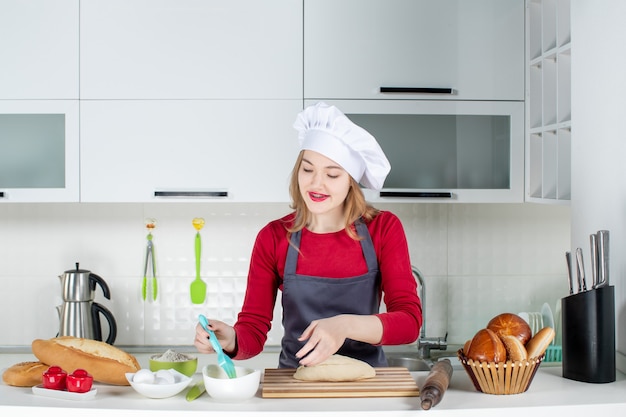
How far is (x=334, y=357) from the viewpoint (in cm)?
145

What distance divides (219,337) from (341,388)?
30 cm

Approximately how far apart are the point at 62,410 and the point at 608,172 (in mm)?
1271

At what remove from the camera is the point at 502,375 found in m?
1.41

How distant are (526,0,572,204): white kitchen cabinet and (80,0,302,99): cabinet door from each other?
742 millimetres

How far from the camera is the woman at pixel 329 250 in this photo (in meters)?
1.69

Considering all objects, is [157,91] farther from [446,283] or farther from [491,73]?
[446,283]

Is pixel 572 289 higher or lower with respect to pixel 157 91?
lower

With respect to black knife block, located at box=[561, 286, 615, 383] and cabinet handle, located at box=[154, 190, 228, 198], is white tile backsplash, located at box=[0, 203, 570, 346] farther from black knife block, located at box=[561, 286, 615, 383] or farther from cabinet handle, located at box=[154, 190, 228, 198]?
black knife block, located at box=[561, 286, 615, 383]

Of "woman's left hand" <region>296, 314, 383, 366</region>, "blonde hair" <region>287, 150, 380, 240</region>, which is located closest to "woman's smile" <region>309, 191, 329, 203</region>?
"blonde hair" <region>287, 150, 380, 240</region>

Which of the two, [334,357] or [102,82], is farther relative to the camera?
[102,82]

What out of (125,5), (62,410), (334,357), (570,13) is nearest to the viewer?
(62,410)

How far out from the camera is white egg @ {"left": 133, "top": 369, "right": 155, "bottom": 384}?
4.57ft

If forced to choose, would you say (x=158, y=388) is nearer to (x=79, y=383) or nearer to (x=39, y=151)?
(x=79, y=383)

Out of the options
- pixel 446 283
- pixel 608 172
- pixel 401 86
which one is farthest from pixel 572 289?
pixel 446 283
